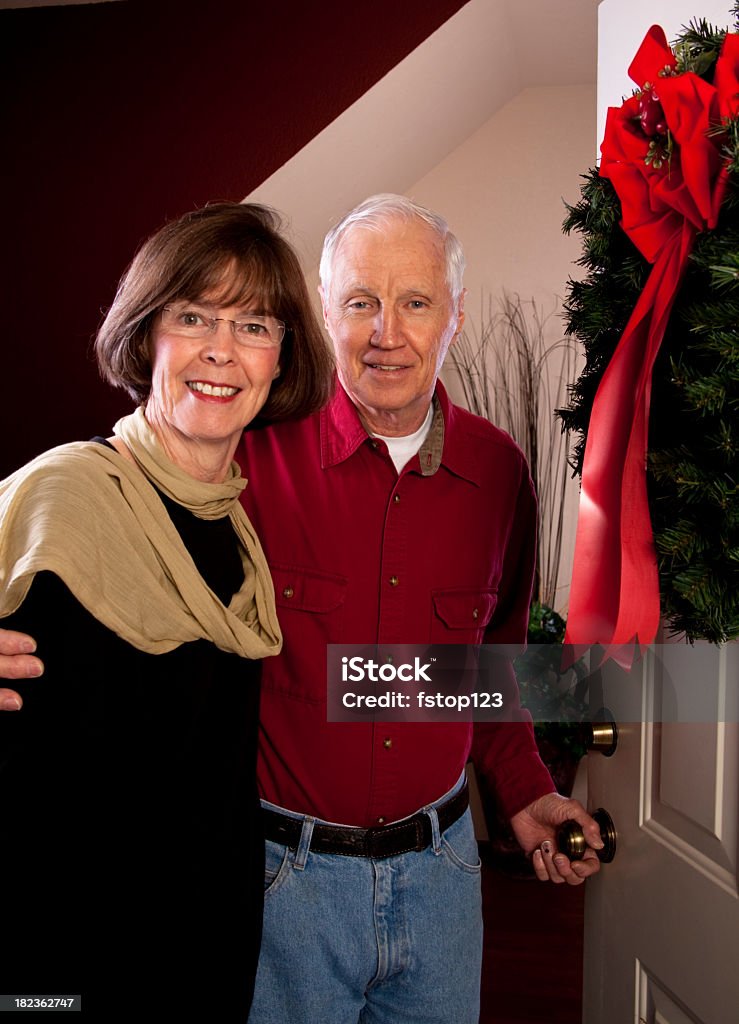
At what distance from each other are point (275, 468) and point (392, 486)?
20 centimetres

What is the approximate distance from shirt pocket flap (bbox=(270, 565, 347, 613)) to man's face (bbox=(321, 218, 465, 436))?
0.94 feet

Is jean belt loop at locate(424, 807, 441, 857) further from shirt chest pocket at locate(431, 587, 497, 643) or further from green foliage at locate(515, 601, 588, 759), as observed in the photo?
green foliage at locate(515, 601, 588, 759)

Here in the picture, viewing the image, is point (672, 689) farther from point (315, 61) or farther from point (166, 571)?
point (315, 61)

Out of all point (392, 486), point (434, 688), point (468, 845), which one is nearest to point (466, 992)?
point (468, 845)

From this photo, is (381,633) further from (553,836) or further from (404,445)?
(553,836)

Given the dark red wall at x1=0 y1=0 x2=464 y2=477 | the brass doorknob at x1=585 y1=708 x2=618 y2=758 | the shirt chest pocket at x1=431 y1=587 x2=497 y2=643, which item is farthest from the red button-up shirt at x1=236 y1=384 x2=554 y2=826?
the dark red wall at x1=0 y1=0 x2=464 y2=477

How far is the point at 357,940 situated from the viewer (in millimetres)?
1291

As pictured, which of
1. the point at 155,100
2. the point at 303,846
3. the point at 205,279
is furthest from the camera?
the point at 155,100

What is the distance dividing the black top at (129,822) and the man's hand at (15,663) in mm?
20

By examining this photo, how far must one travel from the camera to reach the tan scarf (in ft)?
3.39

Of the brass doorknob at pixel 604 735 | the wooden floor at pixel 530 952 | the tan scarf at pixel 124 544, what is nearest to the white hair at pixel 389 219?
the tan scarf at pixel 124 544

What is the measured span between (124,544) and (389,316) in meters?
0.59

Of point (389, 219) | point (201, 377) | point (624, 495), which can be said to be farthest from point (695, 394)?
point (389, 219)

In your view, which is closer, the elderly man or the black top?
the black top
